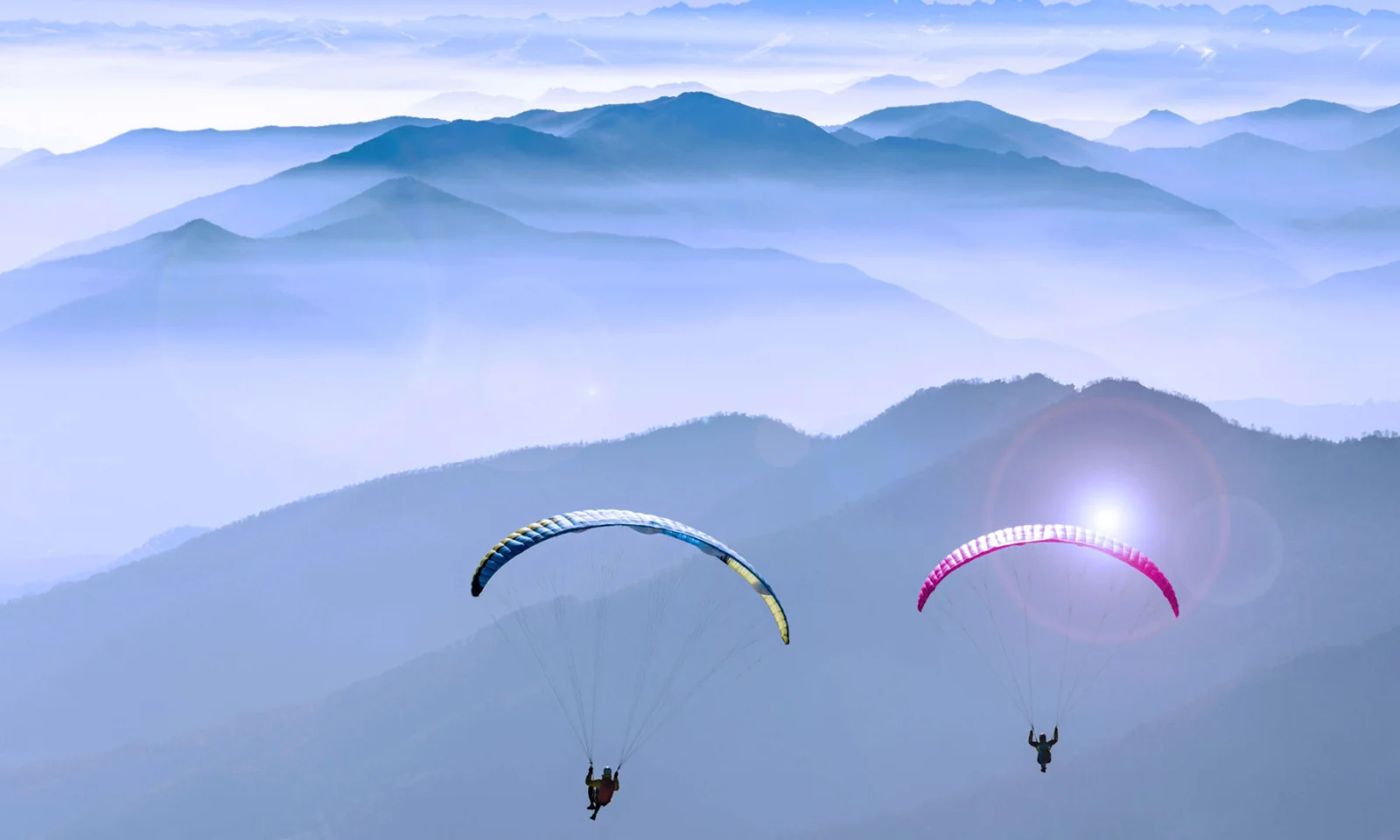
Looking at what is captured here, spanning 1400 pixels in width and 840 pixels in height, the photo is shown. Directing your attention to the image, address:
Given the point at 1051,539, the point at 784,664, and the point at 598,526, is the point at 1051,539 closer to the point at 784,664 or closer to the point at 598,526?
the point at 598,526

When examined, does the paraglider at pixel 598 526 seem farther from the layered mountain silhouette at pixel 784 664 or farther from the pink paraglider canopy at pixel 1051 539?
the layered mountain silhouette at pixel 784 664

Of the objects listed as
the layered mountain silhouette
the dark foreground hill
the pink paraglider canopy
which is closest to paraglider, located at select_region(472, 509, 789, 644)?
the pink paraglider canopy

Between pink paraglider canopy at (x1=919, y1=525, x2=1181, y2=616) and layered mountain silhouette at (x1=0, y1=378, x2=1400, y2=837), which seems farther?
layered mountain silhouette at (x1=0, y1=378, x2=1400, y2=837)

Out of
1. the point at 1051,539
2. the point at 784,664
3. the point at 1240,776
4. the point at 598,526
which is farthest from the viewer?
the point at 784,664

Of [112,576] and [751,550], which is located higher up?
[112,576]

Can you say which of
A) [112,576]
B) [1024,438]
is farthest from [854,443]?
[112,576]

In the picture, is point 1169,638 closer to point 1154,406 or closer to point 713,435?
point 1154,406

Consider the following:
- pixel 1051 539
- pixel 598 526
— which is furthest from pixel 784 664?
pixel 598 526

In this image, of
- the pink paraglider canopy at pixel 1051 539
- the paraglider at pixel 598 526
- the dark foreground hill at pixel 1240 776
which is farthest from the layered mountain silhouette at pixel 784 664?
the paraglider at pixel 598 526

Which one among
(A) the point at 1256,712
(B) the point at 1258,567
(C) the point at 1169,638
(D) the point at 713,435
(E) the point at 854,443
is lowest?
(A) the point at 1256,712

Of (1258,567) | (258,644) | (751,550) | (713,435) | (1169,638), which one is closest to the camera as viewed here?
(1169,638)

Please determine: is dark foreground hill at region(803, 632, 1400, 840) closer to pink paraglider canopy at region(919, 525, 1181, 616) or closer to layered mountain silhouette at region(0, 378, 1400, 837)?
layered mountain silhouette at region(0, 378, 1400, 837)
